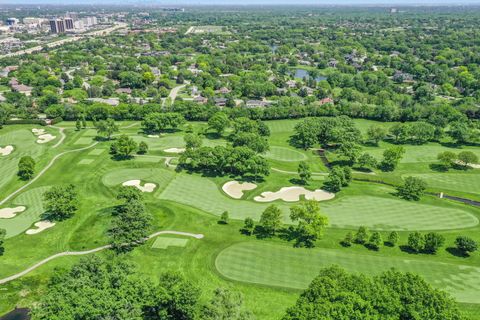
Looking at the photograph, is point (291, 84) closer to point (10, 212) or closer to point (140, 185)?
point (140, 185)

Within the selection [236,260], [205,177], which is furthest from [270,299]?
[205,177]

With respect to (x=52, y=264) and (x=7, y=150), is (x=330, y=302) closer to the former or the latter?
(x=52, y=264)

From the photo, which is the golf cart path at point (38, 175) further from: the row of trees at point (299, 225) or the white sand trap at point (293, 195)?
the white sand trap at point (293, 195)

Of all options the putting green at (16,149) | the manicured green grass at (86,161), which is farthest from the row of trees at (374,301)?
the putting green at (16,149)

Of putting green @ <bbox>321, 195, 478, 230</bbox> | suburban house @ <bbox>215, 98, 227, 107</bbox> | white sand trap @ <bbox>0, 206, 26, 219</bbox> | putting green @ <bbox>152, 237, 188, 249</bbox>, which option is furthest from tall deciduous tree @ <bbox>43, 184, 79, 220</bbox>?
suburban house @ <bbox>215, 98, 227, 107</bbox>

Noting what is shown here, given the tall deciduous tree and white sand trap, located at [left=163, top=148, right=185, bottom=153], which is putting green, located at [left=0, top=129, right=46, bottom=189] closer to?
the tall deciduous tree
